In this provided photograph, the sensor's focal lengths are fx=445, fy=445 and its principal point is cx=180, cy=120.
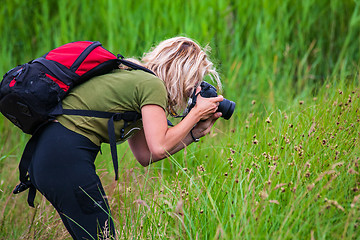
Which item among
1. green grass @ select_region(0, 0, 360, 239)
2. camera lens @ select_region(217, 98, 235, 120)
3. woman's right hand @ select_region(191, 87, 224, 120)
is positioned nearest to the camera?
woman's right hand @ select_region(191, 87, 224, 120)

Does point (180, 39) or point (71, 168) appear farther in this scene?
point (180, 39)

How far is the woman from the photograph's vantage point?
214 cm

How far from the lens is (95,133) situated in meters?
2.24

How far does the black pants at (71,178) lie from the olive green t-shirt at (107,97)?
0.18 ft

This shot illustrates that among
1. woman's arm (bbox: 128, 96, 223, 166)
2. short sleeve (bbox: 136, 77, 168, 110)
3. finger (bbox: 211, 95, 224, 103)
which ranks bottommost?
woman's arm (bbox: 128, 96, 223, 166)

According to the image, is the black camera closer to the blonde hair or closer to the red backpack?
the blonde hair

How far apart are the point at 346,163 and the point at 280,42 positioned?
303 centimetres

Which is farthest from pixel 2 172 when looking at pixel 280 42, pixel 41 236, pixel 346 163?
pixel 280 42

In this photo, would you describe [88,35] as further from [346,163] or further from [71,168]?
[346,163]

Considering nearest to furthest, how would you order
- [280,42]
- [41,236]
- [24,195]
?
[41,236]
[24,195]
[280,42]

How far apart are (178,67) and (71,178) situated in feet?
2.57

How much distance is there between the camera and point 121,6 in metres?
5.05

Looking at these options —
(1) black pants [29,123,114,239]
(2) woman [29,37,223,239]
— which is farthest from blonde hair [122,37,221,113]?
(1) black pants [29,123,114,239]

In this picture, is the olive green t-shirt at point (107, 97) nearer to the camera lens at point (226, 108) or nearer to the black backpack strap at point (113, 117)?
the black backpack strap at point (113, 117)
